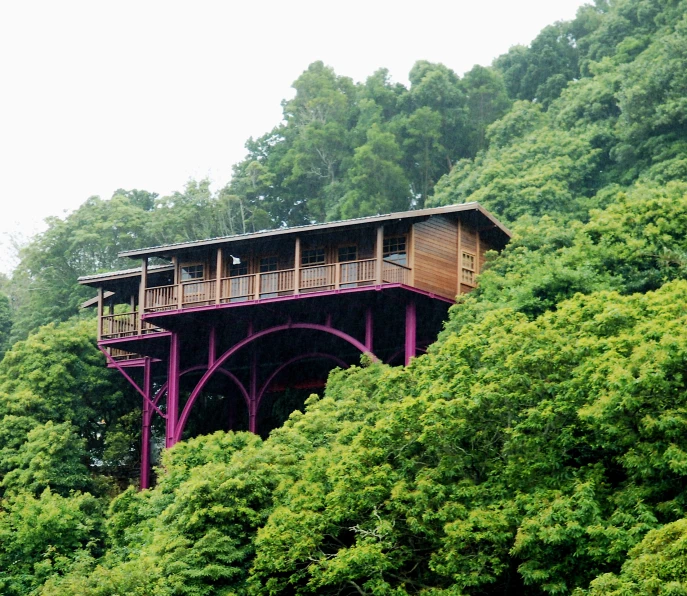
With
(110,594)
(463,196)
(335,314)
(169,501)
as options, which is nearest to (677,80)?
(463,196)

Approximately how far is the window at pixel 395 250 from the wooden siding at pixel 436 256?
1.56 feet

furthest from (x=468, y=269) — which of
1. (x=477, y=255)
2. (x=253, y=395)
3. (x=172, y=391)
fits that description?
(x=172, y=391)

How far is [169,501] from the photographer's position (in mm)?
28500

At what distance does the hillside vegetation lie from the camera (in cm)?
2047

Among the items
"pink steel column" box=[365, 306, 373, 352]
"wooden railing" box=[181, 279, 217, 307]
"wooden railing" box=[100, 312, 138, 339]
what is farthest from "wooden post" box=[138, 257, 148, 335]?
"pink steel column" box=[365, 306, 373, 352]

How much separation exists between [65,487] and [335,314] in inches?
375

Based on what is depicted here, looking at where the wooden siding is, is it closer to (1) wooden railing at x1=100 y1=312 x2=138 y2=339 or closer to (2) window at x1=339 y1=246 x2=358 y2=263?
(2) window at x1=339 y1=246 x2=358 y2=263

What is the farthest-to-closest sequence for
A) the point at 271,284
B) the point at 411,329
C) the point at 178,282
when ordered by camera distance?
the point at 178,282 → the point at 271,284 → the point at 411,329

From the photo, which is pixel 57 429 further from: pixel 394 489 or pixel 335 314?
pixel 394 489

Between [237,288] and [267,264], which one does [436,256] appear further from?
[237,288]

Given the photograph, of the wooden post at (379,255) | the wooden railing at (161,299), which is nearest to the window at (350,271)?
the wooden post at (379,255)

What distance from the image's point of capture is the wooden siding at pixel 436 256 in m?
33.7

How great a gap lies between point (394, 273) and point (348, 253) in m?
2.47

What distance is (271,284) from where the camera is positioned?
34344mm
